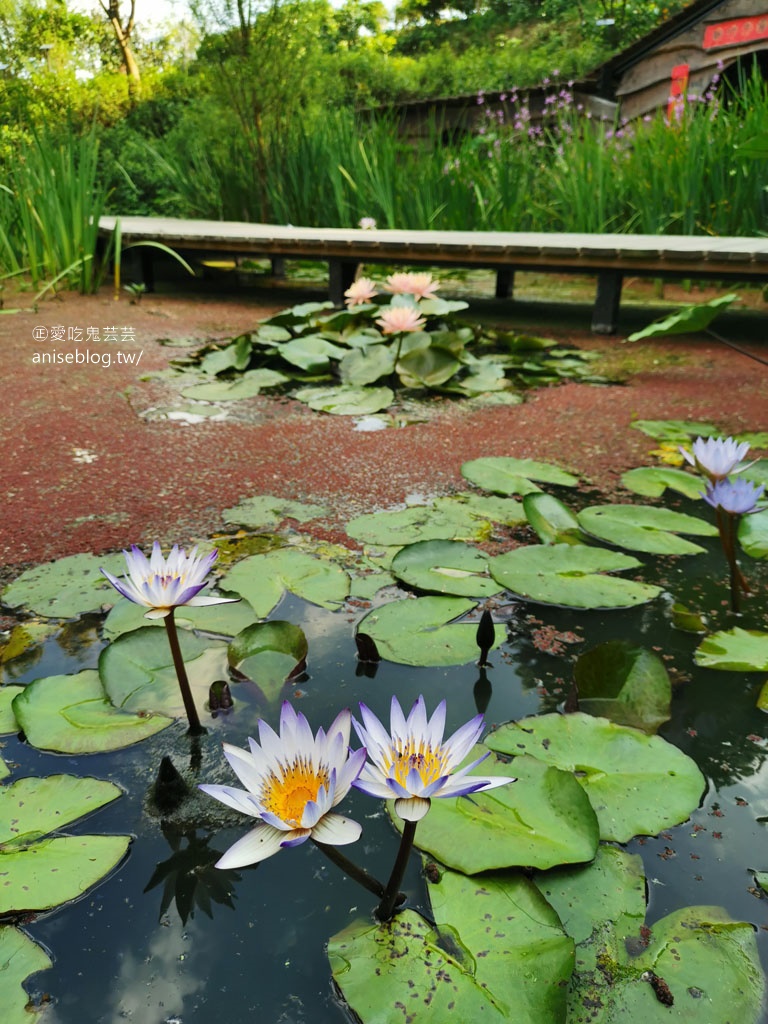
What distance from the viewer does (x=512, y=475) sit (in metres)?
1.68

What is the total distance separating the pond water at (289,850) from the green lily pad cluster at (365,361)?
4.23ft

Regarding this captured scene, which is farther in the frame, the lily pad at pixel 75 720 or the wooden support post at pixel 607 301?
the wooden support post at pixel 607 301

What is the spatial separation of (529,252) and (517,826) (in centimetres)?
282

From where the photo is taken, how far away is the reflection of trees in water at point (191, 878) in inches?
27.0

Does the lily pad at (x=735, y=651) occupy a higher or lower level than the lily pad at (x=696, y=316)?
lower

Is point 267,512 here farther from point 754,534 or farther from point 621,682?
point 754,534

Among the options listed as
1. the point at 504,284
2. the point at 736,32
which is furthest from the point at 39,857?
the point at 736,32

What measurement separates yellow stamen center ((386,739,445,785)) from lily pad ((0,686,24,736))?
1.83 ft

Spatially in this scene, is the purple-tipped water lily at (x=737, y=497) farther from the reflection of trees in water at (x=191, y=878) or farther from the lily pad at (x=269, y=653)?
the reflection of trees in water at (x=191, y=878)

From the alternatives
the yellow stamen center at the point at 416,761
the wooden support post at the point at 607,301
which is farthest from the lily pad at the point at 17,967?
the wooden support post at the point at 607,301

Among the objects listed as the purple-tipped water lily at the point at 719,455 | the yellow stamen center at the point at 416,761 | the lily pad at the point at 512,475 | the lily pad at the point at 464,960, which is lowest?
the lily pad at the point at 464,960

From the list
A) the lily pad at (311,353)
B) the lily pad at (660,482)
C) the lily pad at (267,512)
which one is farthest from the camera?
the lily pad at (311,353)

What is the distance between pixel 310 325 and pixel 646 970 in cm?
254

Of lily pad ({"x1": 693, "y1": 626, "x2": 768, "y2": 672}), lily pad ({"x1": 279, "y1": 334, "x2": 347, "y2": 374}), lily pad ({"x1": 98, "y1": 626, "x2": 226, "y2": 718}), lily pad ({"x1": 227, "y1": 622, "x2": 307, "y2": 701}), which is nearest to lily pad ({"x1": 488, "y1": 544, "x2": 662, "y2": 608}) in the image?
lily pad ({"x1": 693, "y1": 626, "x2": 768, "y2": 672})
